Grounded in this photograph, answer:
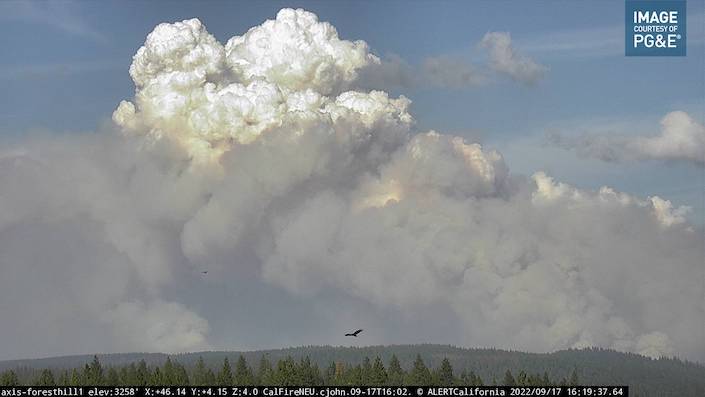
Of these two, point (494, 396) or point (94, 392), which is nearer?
point (494, 396)

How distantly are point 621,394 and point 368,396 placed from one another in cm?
5159

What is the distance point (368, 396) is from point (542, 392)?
110ft

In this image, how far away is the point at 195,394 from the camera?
198 metres

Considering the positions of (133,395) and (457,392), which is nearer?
(457,392)

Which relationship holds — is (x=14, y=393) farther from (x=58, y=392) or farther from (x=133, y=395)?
(x=133, y=395)

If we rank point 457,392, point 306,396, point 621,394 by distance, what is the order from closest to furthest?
point 621,394 → point 457,392 → point 306,396

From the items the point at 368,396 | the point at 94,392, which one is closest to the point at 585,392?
the point at 368,396

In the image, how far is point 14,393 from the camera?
192m

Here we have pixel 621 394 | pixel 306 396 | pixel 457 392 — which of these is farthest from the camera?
pixel 306 396

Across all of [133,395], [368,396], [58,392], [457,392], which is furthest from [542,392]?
[58,392]

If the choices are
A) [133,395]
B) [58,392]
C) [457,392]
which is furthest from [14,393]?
[457,392]

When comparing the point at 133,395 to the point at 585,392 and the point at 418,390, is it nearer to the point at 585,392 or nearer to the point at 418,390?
the point at 418,390

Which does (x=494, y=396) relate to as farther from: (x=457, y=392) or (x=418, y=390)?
(x=418, y=390)

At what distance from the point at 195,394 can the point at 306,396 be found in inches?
872
